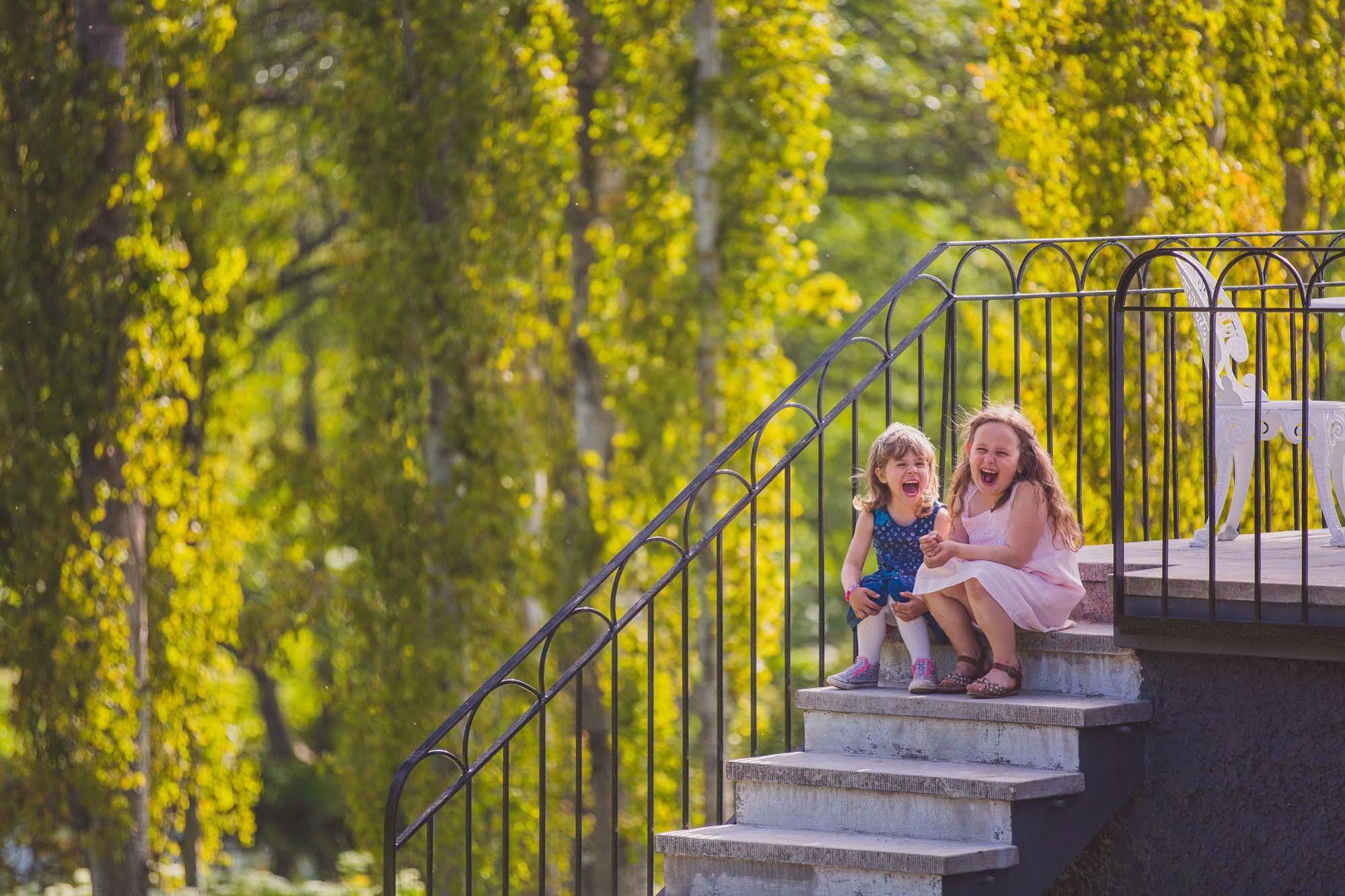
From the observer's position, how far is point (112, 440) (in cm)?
919

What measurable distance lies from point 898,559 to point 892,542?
6 centimetres

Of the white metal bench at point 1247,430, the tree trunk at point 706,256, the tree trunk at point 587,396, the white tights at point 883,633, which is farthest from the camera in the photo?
the tree trunk at point 587,396

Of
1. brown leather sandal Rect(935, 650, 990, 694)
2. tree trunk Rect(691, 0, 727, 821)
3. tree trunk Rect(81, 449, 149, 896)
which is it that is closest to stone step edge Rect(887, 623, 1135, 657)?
brown leather sandal Rect(935, 650, 990, 694)

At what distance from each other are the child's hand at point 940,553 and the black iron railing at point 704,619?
430 millimetres

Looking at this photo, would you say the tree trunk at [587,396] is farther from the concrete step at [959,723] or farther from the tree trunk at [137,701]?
the concrete step at [959,723]

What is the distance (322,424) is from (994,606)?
46.6 feet

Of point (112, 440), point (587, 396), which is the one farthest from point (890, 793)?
point (587, 396)

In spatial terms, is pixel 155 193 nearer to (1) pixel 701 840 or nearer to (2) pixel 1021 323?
(2) pixel 1021 323

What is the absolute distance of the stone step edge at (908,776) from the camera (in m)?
4.61

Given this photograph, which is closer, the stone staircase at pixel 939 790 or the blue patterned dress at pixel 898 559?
the stone staircase at pixel 939 790

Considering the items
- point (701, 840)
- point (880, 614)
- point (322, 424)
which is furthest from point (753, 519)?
point (322, 424)

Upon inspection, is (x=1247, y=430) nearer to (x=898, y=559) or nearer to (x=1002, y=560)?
(x=1002, y=560)

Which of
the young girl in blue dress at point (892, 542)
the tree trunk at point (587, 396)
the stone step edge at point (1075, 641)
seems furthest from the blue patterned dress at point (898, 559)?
the tree trunk at point (587, 396)

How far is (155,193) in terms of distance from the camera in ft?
30.2
